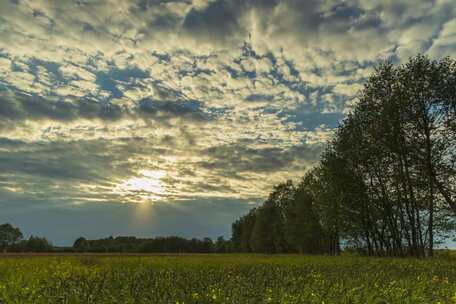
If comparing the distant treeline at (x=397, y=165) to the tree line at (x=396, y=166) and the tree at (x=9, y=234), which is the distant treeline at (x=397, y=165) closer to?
the tree line at (x=396, y=166)

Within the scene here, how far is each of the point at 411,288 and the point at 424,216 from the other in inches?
1141

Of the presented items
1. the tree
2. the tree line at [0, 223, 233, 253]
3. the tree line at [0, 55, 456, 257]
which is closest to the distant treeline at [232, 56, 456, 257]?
the tree line at [0, 55, 456, 257]

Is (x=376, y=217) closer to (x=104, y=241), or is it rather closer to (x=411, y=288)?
(x=411, y=288)

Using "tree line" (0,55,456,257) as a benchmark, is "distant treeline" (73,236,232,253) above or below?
below

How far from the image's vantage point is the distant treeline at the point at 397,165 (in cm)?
3375

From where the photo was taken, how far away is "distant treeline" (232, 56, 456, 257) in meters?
33.8

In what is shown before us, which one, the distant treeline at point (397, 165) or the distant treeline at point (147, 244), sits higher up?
the distant treeline at point (397, 165)

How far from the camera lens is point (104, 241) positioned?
304 feet

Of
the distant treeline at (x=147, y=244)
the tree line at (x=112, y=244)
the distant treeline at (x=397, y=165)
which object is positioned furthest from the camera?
the distant treeline at (x=147, y=244)

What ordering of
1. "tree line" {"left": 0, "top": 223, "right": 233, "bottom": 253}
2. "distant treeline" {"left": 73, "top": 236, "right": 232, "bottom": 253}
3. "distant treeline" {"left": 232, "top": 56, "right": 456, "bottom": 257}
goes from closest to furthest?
"distant treeline" {"left": 232, "top": 56, "right": 456, "bottom": 257} < "tree line" {"left": 0, "top": 223, "right": 233, "bottom": 253} < "distant treeline" {"left": 73, "top": 236, "right": 232, "bottom": 253}

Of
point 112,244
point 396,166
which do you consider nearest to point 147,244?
point 112,244

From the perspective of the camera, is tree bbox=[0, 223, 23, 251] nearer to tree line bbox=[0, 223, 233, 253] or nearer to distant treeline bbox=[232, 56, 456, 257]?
tree line bbox=[0, 223, 233, 253]

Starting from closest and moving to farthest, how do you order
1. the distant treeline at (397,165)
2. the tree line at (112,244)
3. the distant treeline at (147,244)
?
the distant treeline at (397,165), the tree line at (112,244), the distant treeline at (147,244)

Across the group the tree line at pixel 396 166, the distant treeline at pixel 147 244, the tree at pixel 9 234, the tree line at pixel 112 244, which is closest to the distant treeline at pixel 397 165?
the tree line at pixel 396 166
